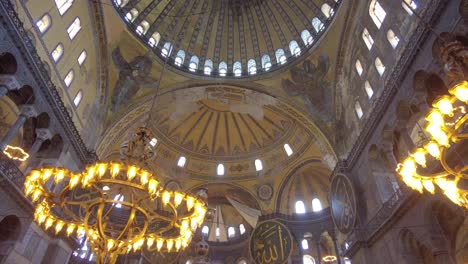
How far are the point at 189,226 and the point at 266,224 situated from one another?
859 centimetres

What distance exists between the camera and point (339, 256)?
47.5ft

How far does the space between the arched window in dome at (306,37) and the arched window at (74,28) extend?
10.1 meters

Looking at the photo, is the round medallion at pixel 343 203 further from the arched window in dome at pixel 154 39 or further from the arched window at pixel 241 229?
the arched window in dome at pixel 154 39

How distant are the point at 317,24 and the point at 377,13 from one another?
14.7 feet

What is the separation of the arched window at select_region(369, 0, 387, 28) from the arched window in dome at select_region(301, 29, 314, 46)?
13.2 feet

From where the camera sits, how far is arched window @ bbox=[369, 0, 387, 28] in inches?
392

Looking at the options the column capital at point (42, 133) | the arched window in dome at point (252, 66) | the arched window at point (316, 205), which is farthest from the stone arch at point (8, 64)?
the arched window at point (316, 205)

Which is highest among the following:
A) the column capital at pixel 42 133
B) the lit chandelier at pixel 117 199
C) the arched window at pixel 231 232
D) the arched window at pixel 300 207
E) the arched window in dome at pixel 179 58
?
the arched window in dome at pixel 179 58

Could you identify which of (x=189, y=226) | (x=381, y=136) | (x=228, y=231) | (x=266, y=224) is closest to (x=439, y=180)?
(x=189, y=226)

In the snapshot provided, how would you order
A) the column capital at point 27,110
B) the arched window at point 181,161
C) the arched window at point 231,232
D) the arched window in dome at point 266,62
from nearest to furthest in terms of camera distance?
the column capital at point 27,110 < the arched window in dome at point 266,62 < the arched window at point 181,161 < the arched window at point 231,232

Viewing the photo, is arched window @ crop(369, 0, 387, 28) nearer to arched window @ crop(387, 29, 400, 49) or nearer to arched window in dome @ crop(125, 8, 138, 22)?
arched window @ crop(387, 29, 400, 49)

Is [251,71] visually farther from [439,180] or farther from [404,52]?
[439,180]

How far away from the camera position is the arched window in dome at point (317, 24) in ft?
46.4

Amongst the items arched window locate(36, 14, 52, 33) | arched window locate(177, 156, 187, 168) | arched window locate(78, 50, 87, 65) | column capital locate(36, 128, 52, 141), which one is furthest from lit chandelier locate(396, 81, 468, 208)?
arched window locate(177, 156, 187, 168)
